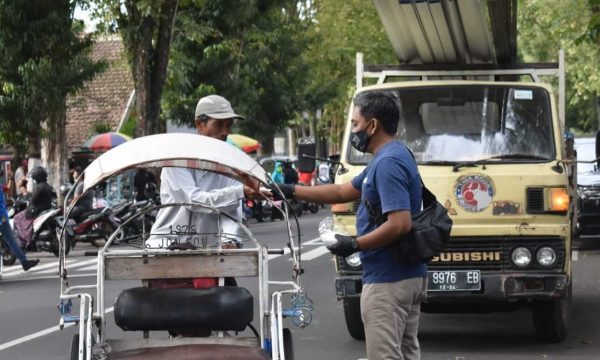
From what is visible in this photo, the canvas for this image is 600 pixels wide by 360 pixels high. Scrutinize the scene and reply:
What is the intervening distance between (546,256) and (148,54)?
2129cm

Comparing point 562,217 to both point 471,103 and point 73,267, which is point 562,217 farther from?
point 73,267

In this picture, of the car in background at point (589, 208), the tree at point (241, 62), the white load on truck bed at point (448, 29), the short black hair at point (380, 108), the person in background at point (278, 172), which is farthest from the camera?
the tree at point (241, 62)

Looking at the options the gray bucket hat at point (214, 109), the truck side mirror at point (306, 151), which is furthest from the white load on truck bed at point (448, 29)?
the gray bucket hat at point (214, 109)

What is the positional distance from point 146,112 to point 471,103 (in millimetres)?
20252

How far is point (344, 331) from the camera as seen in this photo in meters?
11.8

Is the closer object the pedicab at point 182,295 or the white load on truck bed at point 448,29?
the pedicab at point 182,295

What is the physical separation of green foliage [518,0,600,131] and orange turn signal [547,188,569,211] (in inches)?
1330

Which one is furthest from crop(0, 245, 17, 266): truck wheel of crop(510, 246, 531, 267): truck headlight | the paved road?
crop(510, 246, 531, 267): truck headlight

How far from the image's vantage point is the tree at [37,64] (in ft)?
92.1

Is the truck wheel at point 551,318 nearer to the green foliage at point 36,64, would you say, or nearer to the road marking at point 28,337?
the road marking at point 28,337

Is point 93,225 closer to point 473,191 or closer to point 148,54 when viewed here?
point 148,54

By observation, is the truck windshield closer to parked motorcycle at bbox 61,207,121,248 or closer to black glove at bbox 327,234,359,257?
black glove at bbox 327,234,359,257

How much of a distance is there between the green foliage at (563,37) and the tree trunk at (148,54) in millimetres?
17096

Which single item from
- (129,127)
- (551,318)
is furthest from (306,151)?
(129,127)
